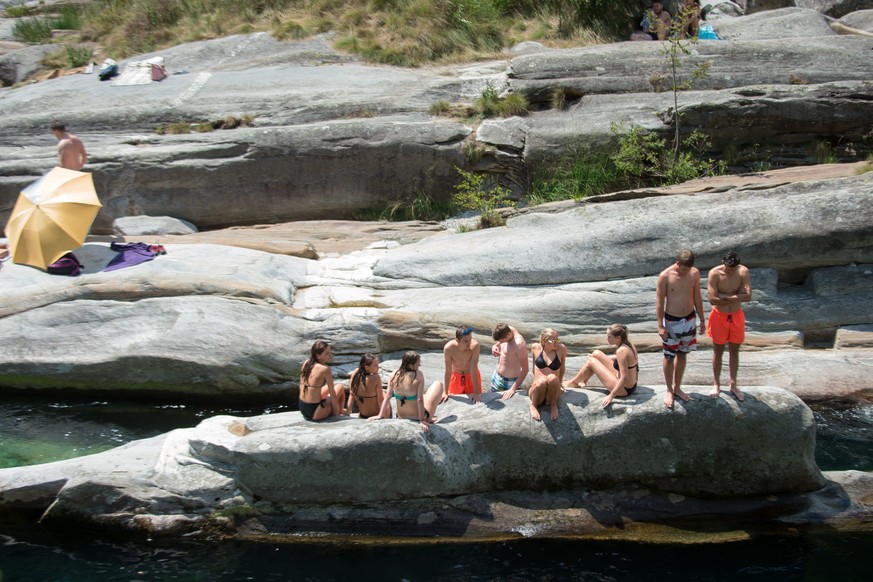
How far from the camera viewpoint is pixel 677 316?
8734 mm

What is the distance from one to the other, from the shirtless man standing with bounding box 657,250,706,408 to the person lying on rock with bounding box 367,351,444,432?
249cm

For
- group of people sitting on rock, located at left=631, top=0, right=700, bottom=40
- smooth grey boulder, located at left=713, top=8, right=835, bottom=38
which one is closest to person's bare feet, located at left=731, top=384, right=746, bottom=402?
group of people sitting on rock, located at left=631, top=0, right=700, bottom=40

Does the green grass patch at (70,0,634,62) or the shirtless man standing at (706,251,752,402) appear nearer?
the shirtless man standing at (706,251,752,402)

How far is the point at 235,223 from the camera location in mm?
14867

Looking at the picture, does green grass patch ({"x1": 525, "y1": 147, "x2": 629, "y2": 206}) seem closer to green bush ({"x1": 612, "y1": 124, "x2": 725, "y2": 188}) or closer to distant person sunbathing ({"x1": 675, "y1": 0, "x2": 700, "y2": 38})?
green bush ({"x1": 612, "y1": 124, "x2": 725, "y2": 188})

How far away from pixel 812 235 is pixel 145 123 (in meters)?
11.8

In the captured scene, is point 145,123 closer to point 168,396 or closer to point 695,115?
point 168,396

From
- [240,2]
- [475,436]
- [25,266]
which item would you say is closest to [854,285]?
[475,436]

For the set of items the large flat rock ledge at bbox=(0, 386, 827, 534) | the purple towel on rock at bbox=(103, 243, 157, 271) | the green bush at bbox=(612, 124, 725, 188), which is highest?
the green bush at bbox=(612, 124, 725, 188)

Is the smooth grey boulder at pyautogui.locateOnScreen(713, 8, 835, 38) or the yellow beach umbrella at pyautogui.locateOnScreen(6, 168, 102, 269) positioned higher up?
the smooth grey boulder at pyautogui.locateOnScreen(713, 8, 835, 38)

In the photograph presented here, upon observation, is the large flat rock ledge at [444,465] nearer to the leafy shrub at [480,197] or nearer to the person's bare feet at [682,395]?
the person's bare feet at [682,395]

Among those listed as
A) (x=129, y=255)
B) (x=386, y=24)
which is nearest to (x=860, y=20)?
(x=386, y=24)

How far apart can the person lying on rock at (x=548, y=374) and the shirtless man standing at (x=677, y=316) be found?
1126 millimetres

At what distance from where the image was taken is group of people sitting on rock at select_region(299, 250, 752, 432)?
8.70 metres
